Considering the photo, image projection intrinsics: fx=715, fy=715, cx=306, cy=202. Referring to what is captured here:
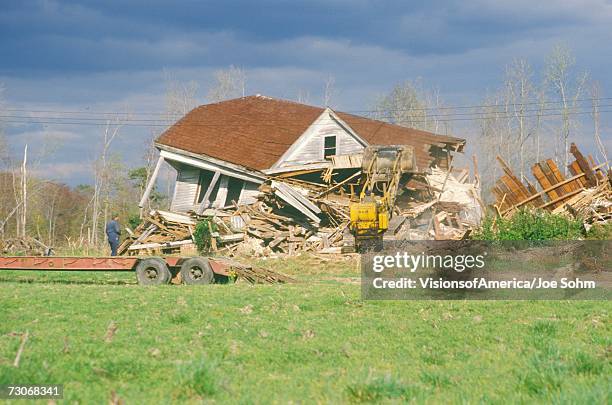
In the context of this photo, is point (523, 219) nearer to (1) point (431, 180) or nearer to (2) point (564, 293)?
(2) point (564, 293)

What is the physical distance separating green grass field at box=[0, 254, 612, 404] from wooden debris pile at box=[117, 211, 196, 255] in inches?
857

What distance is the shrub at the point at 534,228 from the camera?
25609 mm

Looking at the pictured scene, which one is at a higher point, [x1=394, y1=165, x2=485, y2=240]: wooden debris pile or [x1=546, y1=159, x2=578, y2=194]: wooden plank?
[x1=546, y1=159, x2=578, y2=194]: wooden plank

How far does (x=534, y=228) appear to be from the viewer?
25.7 metres

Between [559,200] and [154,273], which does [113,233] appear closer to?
[154,273]

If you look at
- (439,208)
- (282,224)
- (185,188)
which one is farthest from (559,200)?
(185,188)

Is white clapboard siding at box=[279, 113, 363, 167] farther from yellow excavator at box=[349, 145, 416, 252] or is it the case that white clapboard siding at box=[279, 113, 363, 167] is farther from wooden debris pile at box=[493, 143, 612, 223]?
wooden debris pile at box=[493, 143, 612, 223]

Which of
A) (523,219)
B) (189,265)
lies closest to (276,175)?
(523,219)

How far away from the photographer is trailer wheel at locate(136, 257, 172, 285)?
20047mm

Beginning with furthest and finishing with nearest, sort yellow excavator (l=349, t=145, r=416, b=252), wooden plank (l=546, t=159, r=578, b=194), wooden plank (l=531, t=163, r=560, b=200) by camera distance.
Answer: yellow excavator (l=349, t=145, r=416, b=252) < wooden plank (l=531, t=163, r=560, b=200) < wooden plank (l=546, t=159, r=578, b=194)

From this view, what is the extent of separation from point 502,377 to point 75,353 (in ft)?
15.8

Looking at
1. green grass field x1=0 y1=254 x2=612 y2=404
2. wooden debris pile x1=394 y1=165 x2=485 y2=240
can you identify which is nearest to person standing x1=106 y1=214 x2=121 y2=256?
wooden debris pile x1=394 y1=165 x2=485 y2=240

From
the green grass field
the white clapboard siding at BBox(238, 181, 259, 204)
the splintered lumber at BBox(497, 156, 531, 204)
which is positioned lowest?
the green grass field

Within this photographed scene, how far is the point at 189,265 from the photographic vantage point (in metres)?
20.2
